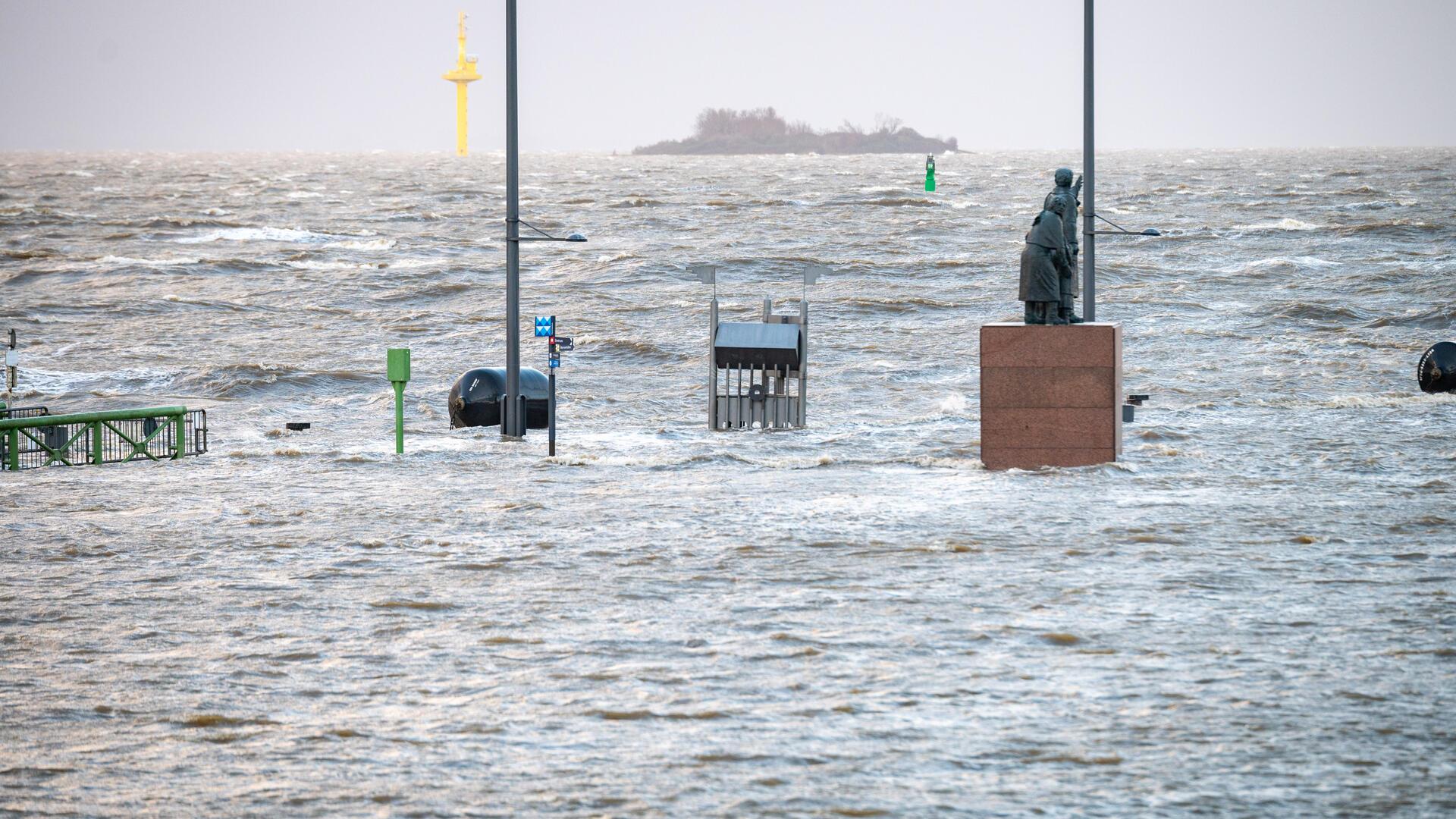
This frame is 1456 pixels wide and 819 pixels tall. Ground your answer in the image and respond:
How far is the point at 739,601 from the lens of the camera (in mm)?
11594

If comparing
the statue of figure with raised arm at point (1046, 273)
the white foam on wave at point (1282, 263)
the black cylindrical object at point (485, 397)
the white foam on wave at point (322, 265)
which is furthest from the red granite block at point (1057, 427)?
the white foam on wave at point (322, 265)

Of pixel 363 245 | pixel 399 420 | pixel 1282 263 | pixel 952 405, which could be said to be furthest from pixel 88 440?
pixel 363 245

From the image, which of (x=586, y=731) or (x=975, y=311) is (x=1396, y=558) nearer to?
(x=586, y=731)

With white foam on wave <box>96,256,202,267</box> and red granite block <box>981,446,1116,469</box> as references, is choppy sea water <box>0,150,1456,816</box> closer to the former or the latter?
red granite block <box>981,446,1116,469</box>

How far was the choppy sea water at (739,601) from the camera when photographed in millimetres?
7797

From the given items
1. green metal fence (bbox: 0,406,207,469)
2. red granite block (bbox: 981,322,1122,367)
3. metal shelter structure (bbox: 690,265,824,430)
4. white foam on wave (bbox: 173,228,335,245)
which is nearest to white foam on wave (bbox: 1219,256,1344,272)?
metal shelter structure (bbox: 690,265,824,430)

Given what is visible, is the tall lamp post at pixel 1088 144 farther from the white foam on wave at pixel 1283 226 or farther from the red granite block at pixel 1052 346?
the white foam on wave at pixel 1283 226

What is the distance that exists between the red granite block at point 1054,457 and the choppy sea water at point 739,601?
0.26 m

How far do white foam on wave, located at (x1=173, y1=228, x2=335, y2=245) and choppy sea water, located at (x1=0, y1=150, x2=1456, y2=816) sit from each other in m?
32.4

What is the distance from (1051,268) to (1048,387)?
128cm

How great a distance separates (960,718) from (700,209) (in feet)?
244

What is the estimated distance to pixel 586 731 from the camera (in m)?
8.51

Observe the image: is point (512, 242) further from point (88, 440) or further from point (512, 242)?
point (88, 440)

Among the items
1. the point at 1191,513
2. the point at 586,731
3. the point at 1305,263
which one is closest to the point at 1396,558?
the point at 1191,513
